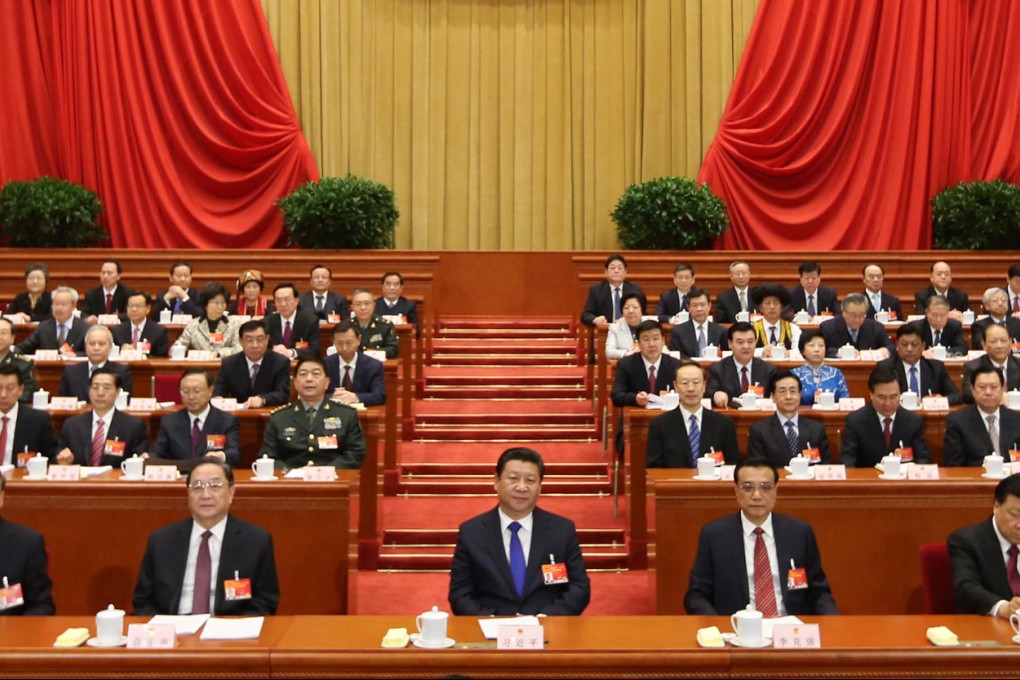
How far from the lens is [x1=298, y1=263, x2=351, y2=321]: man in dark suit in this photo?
8.07m

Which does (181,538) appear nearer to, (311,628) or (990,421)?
(311,628)

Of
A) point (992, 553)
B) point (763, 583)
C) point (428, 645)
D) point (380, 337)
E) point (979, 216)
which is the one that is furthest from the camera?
point (979, 216)

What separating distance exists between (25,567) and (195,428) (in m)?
1.59

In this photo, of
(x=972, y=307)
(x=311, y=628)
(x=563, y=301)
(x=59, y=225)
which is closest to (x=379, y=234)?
(x=563, y=301)

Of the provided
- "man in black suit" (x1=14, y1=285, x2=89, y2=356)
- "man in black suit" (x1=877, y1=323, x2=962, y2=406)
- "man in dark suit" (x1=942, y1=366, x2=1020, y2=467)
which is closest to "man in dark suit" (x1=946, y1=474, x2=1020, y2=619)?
"man in dark suit" (x1=942, y1=366, x2=1020, y2=467)

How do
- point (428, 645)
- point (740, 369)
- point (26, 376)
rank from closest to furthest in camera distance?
point (428, 645), point (26, 376), point (740, 369)

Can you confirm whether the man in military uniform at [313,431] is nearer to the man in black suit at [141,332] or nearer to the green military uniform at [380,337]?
the green military uniform at [380,337]

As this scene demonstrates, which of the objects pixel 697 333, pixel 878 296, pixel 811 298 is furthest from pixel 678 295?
pixel 878 296

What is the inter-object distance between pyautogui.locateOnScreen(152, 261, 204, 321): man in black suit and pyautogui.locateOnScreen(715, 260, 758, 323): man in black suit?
341 centimetres

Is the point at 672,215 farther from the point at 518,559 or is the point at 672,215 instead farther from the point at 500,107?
the point at 518,559

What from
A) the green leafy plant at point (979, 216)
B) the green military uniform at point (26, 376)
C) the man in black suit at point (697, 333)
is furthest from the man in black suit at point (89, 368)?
the green leafy plant at point (979, 216)

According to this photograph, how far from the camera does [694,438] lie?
16.7ft

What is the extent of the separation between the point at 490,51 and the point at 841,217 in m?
3.28

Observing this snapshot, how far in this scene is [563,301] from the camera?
9773mm
